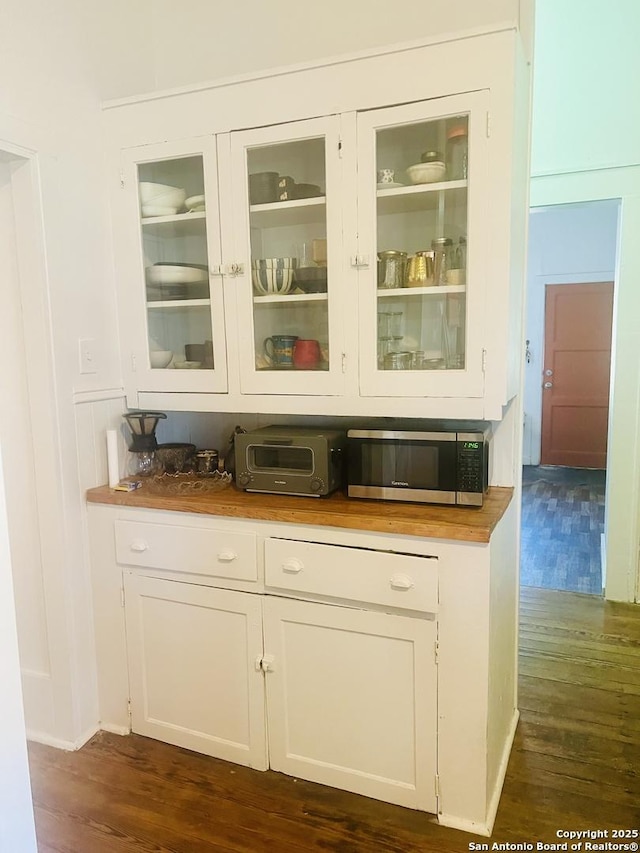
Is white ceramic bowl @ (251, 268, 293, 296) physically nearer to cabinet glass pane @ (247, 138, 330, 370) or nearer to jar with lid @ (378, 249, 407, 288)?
cabinet glass pane @ (247, 138, 330, 370)

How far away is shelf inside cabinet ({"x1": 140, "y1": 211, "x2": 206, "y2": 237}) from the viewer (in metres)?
2.11

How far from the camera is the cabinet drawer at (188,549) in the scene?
1905 mm

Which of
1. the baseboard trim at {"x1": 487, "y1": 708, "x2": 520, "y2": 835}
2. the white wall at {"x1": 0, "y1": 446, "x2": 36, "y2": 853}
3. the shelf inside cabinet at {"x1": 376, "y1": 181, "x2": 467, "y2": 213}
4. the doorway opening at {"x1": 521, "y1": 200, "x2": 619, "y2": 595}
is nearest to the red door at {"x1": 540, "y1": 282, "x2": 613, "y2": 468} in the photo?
the doorway opening at {"x1": 521, "y1": 200, "x2": 619, "y2": 595}

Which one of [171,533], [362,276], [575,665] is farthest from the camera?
[575,665]

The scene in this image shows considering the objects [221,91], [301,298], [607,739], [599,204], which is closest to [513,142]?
[301,298]

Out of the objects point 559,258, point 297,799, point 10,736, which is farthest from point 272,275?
point 559,258

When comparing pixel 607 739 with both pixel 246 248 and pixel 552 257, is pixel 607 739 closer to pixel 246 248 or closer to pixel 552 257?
pixel 246 248

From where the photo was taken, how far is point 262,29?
7.18 feet

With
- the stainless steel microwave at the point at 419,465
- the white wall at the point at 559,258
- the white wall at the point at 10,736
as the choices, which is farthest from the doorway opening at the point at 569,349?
the white wall at the point at 10,736

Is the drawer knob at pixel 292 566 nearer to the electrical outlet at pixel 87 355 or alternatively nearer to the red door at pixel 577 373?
the electrical outlet at pixel 87 355

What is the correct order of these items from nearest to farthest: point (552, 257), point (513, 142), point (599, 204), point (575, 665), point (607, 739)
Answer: point (513, 142), point (607, 739), point (575, 665), point (599, 204), point (552, 257)

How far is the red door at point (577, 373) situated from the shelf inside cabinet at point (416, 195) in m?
4.99

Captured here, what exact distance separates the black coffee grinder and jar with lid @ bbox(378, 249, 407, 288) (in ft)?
3.25

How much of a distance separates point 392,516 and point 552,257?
17.8ft
